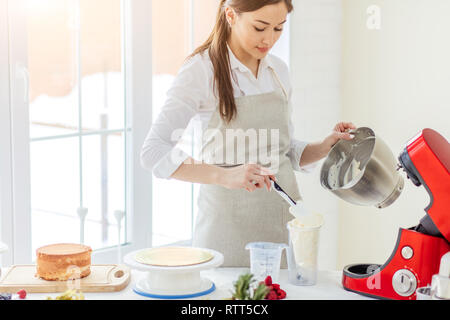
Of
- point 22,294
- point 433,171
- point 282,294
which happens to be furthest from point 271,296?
point 22,294

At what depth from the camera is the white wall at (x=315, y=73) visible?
9.81ft

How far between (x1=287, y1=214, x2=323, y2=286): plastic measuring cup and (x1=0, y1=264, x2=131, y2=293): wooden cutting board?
416 millimetres

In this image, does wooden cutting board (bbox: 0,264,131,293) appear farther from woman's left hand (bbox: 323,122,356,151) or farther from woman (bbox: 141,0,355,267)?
woman's left hand (bbox: 323,122,356,151)

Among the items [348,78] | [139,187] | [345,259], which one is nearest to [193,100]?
[139,187]

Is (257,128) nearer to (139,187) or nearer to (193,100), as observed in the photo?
(193,100)

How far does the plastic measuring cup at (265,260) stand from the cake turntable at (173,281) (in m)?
0.09

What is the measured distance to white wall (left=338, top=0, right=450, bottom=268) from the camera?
104 inches

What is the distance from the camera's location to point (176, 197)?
3018mm

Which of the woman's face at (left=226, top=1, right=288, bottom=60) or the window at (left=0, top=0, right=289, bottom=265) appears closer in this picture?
the woman's face at (left=226, top=1, right=288, bottom=60)

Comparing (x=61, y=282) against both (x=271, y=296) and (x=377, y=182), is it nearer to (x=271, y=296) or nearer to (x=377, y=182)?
(x=271, y=296)

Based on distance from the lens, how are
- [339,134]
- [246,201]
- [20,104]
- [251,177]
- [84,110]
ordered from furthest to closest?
[84,110] < [20,104] < [246,201] < [339,134] < [251,177]

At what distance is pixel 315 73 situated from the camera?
120 inches

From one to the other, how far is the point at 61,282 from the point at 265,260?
50cm

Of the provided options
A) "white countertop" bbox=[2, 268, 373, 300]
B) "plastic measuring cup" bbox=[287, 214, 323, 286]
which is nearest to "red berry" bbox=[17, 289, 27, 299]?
"white countertop" bbox=[2, 268, 373, 300]
